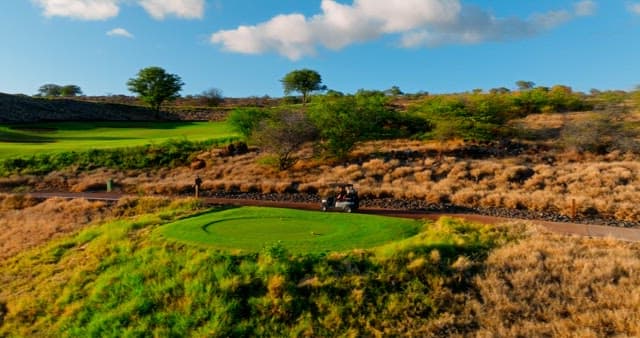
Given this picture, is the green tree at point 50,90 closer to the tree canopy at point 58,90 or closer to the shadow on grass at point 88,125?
the tree canopy at point 58,90

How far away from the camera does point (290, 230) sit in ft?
47.3

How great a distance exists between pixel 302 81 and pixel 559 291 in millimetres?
82335

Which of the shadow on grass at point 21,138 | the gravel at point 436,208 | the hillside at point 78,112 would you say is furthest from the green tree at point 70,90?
the gravel at point 436,208

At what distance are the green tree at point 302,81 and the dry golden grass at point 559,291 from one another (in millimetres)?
78857

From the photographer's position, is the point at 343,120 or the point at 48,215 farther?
the point at 343,120

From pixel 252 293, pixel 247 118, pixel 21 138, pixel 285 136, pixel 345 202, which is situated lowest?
pixel 252 293

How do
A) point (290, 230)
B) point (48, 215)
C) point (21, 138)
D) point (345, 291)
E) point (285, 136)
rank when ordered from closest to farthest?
1. point (345, 291)
2. point (290, 230)
3. point (48, 215)
4. point (285, 136)
5. point (21, 138)

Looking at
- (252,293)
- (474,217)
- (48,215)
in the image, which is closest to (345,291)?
(252,293)

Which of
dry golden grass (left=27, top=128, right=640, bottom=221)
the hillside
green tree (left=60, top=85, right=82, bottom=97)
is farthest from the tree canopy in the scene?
dry golden grass (left=27, top=128, right=640, bottom=221)

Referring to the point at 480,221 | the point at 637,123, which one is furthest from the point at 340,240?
the point at 637,123

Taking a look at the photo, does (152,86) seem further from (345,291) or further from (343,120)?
(345,291)

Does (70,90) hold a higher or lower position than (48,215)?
higher

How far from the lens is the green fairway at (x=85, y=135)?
39.5 m

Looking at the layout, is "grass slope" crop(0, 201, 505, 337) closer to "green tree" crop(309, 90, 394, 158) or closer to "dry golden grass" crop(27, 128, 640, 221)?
"dry golden grass" crop(27, 128, 640, 221)
